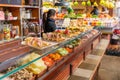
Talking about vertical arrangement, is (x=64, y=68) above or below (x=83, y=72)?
above

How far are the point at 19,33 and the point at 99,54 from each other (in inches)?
96.1

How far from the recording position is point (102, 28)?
6.87 meters

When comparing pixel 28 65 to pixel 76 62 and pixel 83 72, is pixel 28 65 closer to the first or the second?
pixel 83 72

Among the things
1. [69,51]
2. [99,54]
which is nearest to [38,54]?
[69,51]

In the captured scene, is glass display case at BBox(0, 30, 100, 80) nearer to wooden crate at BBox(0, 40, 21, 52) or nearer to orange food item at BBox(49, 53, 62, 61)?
orange food item at BBox(49, 53, 62, 61)

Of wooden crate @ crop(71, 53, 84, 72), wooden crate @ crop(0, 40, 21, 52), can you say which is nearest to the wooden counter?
wooden crate @ crop(71, 53, 84, 72)

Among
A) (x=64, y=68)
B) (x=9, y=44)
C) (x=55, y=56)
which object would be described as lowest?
(x=64, y=68)

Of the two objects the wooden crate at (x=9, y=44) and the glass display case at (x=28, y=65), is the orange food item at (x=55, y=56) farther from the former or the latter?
the wooden crate at (x=9, y=44)

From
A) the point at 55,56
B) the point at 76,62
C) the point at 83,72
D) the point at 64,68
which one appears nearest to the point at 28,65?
the point at 55,56

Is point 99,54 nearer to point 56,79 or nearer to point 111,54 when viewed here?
point 56,79

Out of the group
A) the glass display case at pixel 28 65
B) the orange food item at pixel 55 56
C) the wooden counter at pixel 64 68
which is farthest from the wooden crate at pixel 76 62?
the glass display case at pixel 28 65

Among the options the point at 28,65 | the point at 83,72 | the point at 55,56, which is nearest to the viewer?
the point at 28,65

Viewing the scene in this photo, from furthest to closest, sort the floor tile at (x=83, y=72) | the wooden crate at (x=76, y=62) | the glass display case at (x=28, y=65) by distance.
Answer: the wooden crate at (x=76, y=62) < the floor tile at (x=83, y=72) < the glass display case at (x=28, y=65)

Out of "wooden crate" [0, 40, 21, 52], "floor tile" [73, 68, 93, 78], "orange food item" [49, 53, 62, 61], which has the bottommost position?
"floor tile" [73, 68, 93, 78]
